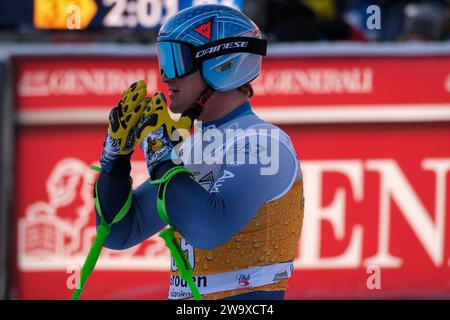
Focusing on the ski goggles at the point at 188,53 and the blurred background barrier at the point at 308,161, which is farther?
the blurred background barrier at the point at 308,161

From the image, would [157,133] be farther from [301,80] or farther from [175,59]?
[301,80]

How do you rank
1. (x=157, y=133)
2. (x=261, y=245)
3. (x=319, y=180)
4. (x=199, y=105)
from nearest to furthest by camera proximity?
(x=157, y=133), (x=261, y=245), (x=199, y=105), (x=319, y=180)

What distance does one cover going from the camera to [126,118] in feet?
10.6

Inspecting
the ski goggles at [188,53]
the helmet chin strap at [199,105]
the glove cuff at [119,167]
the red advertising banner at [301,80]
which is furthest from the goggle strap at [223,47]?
the red advertising banner at [301,80]

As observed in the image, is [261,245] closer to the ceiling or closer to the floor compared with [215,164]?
closer to the floor

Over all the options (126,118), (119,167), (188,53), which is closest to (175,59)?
(188,53)

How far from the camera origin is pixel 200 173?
3.43 meters

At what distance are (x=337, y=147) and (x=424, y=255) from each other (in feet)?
2.88

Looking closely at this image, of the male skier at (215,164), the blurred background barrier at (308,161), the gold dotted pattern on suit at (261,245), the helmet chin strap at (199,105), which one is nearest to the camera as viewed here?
the male skier at (215,164)

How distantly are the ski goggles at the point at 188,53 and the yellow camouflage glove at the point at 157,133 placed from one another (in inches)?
8.7

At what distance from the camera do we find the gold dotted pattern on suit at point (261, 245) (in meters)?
3.28

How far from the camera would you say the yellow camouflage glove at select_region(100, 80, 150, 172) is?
10.5 ft

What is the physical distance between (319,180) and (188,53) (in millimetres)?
3065

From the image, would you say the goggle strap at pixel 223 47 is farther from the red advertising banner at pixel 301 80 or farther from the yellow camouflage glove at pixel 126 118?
the red advertising banner at pixel 301 80
